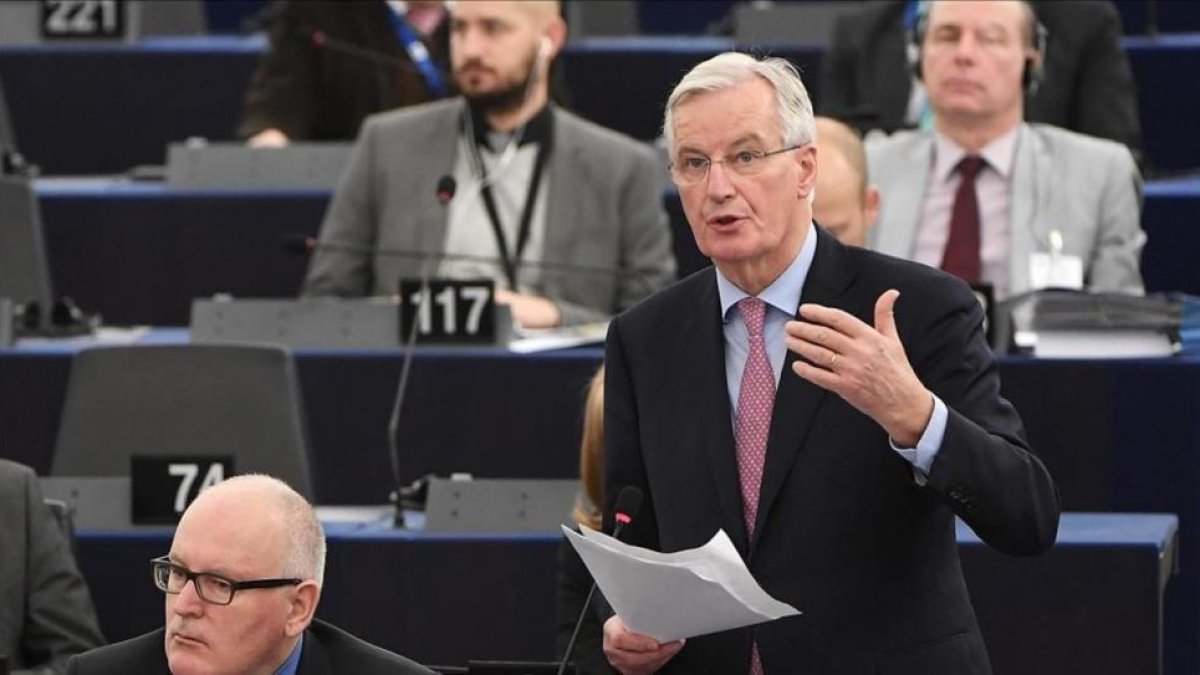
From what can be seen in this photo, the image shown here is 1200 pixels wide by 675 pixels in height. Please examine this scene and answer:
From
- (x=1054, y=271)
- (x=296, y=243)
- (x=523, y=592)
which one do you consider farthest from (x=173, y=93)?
(x=523, y=592)

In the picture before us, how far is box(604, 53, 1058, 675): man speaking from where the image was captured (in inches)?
109

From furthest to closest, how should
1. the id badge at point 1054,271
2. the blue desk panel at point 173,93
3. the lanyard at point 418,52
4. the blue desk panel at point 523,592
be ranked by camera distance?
the blue desk panel at point 173,93 < the lanyard at point 418,52 < the id badge at point 1054,271 < the blue desk panel at point 523,592

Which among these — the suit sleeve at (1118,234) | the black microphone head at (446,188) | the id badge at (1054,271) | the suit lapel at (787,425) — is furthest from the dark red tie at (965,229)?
the suit lapel at (787,425)

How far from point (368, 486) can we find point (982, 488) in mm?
2806

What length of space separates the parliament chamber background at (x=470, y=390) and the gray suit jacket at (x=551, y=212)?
0.49m

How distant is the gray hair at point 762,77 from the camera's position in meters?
2.78

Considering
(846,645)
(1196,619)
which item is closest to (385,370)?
(1196,619)

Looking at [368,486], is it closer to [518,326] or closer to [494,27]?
[518,326]

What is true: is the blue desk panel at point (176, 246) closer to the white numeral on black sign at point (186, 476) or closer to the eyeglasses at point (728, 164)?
the white numeral on black sign at point (186, 476)

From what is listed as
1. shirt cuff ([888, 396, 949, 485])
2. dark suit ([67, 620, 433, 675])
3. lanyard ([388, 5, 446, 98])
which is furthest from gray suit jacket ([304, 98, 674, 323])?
shirt cuff ([888, 396, 949, 485])

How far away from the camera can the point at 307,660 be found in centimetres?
312

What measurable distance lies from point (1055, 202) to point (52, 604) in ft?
8.64

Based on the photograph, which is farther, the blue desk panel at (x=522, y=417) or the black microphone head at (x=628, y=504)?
the blue desk panel at (x=522, y=417)

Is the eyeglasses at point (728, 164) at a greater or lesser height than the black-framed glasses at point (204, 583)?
greater
